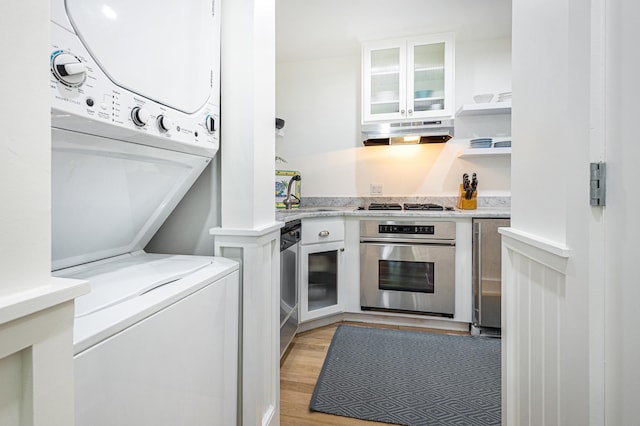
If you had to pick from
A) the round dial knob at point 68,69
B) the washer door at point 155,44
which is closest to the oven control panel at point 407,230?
the washer door at point 155,44

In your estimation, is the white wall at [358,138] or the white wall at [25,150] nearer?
the white wall at [25,150]

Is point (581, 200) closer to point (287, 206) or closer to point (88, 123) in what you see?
point (88, 123)

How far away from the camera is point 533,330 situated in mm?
880

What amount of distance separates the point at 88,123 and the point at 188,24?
48 cm

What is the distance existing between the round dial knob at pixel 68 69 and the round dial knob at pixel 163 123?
0.22m

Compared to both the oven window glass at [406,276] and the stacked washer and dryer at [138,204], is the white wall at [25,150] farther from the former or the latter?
the oven window glass at [406,276]

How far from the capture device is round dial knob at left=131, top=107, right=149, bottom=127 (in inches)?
29.0

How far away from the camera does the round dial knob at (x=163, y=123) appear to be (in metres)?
0.82

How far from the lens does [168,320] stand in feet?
2.35

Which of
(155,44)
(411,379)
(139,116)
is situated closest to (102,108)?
(139,116)

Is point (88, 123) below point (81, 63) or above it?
below

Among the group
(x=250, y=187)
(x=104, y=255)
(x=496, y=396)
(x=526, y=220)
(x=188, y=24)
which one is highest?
(x=188, y=24)

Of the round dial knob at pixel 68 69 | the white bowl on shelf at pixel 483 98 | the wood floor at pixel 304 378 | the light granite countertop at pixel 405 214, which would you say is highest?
the white bowl on shelf at pixel 483 98

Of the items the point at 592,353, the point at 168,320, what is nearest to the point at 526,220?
the point at 592,353
